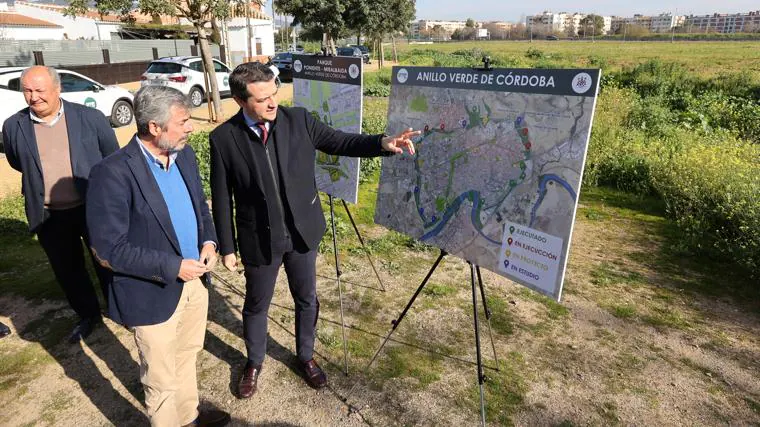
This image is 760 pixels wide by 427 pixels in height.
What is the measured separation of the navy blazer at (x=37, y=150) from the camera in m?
3.14

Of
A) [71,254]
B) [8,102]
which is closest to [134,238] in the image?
[71,254]

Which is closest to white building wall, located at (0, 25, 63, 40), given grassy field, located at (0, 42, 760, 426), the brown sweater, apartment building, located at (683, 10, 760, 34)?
grassy field, located at (0, 42, 760, 426)

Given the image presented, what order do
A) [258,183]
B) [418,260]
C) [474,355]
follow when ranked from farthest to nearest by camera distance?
[418,260]
[474,355]
[258,183]

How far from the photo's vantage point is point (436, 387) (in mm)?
3258

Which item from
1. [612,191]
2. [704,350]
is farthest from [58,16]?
[704,350]

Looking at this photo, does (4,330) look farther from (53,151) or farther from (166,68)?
(166,68)

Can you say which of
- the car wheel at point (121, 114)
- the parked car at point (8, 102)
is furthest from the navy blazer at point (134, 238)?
the car wheel at point (121, 114)

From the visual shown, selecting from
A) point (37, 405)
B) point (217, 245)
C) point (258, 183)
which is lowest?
point (37, 405)

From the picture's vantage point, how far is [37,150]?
316cm

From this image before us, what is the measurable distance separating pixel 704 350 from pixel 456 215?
2.44 m

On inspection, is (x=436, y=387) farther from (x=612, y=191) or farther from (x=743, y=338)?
(x=612, y=191)

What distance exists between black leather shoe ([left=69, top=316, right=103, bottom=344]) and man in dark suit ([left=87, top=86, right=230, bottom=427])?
1.67 meters

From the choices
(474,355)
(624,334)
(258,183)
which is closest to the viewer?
(258,183)

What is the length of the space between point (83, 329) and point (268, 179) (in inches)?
91.3
